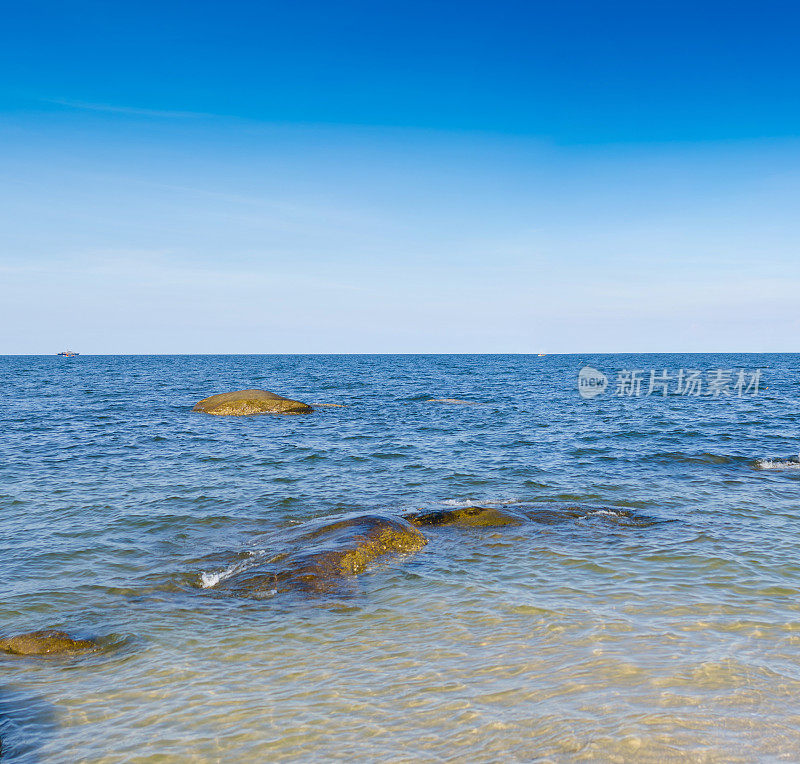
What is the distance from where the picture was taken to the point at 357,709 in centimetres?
605

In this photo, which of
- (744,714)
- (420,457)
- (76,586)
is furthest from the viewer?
(420,457)

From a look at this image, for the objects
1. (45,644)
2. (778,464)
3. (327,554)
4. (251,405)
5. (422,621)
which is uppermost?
(778,464)

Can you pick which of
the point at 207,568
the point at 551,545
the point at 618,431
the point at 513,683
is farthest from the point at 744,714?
the point at 618,431

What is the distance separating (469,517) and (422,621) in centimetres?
486

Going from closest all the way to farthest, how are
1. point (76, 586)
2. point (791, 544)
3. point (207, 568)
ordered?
1. point (76, 586)
2. point (207, 568)
3. point (791, 544)

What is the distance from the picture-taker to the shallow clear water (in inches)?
221

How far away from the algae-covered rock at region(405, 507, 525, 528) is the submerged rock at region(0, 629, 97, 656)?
21.9 ft

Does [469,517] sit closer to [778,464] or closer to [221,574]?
[221,574]

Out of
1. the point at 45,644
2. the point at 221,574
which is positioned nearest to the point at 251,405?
the point at 221,574

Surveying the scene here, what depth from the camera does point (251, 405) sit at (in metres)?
33.4

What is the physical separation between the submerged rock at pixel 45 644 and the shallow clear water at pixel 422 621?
26 centimetres

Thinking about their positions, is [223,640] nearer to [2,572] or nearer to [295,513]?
[2,572]

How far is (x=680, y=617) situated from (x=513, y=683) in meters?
3.02

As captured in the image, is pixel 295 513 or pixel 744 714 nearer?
pixel 744 714
